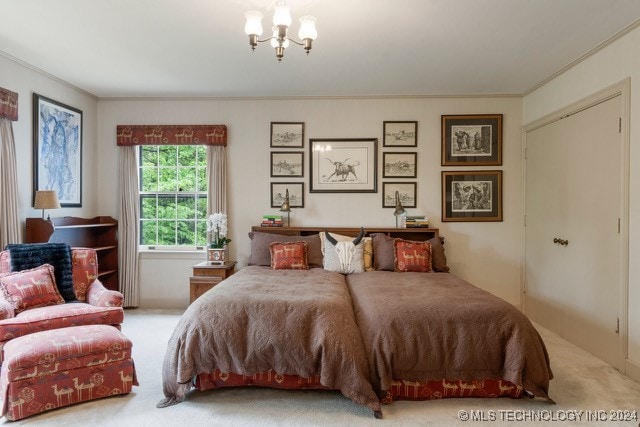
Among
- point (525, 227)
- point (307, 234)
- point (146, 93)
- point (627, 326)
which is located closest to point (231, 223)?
point (307, 234)

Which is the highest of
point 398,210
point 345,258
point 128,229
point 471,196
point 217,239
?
point 471,196

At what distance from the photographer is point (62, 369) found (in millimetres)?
2287

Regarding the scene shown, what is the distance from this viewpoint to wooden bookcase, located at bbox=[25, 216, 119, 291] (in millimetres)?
3520

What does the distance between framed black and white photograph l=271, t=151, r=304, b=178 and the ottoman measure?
8.62 feet

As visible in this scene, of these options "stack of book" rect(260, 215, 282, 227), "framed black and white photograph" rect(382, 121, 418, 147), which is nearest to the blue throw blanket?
"stack of book" rect(260, 215, 282, 227)

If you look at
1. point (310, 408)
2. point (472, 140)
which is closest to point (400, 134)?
point (472, 140)

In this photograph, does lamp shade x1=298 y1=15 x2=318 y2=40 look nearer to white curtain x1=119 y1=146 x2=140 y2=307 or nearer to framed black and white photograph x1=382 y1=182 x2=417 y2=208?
framed black and white photograph x1=382 y1=182 x2=417 y2=208

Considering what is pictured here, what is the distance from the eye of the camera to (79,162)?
14.3ft

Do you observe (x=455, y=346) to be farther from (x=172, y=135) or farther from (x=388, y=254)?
(x=172, y=135)

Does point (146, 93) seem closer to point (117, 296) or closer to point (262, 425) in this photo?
point (117, 296)

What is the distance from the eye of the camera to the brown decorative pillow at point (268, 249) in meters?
4.04

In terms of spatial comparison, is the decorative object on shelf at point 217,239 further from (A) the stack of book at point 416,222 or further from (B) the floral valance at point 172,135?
(A) the stack of book at point 416,222

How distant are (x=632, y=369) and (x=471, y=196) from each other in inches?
88.2

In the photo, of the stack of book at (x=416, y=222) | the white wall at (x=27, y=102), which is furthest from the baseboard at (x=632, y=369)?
the white wall at (x=27, y=102)
